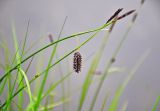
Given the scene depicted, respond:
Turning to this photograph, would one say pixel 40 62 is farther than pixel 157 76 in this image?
No

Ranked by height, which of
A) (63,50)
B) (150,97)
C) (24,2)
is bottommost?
(150,97)

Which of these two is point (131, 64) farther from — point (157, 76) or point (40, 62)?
point (40, 62)

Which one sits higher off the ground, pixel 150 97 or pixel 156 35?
pixel 156 35

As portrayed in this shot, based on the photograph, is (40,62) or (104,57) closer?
(40,62)

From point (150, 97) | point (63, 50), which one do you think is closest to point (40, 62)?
point (63, 50)

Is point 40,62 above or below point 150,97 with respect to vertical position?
above

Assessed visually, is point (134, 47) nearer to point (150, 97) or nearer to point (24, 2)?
point (150, 97)

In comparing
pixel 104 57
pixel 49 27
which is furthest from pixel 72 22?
pixel 104 57

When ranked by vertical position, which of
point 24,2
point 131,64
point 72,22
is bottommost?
point 131,64

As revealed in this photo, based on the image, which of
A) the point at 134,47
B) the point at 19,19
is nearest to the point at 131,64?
the point at 134,47
